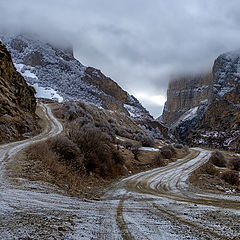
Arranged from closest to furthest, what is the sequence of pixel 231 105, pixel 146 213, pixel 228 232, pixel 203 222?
1. pixel 228 232
2. pixel 203 222
3. pixel 146 213
4. pixel 231 105

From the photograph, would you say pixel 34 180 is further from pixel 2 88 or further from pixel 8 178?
pixel 2 88

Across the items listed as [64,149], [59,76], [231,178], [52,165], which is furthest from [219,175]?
[59,76]

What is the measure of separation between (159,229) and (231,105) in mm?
194656

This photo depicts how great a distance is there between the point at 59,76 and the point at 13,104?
89.5 meters

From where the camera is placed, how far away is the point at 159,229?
5.22m

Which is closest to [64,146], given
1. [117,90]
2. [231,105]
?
[117,90]

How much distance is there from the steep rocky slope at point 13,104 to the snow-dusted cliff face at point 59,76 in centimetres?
5059

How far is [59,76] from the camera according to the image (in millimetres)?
112875

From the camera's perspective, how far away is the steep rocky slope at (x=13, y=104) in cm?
2256

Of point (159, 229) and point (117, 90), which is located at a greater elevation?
point (117, 90)

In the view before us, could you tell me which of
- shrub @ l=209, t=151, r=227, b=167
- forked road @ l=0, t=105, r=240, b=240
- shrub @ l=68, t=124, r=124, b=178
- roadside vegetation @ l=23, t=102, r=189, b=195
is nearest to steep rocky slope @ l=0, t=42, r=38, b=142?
roadside vegetation @ l=23, t=102, r=189, b=195

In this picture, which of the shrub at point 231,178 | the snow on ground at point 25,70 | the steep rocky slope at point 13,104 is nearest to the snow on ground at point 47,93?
the snow on ground at point 25,70

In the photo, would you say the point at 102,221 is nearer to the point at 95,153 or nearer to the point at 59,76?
the point at 95,153

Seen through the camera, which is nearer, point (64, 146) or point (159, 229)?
point (159, 229)
